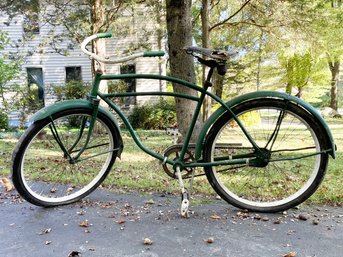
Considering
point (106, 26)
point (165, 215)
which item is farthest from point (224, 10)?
point (165, 215)

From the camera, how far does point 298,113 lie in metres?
2.26

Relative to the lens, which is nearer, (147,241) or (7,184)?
(147,241)

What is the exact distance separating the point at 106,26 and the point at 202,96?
7669 mm

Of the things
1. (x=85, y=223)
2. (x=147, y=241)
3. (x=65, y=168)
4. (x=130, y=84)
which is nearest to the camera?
(x=147, y=241)

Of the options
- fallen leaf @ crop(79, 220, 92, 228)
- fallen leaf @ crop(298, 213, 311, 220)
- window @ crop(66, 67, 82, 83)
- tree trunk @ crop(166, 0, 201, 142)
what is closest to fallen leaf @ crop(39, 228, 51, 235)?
fallen leaf @ crop(79, 220, 92, 228)

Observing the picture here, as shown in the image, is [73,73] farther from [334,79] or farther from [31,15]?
[334,79]

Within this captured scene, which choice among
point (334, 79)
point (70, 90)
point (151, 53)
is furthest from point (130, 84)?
point (334, 79)

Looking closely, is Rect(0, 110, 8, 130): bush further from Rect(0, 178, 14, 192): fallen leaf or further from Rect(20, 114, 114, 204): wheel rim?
Rect(0, 178, 14, 192): fallen leaf

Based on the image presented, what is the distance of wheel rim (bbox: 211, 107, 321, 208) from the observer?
7.68 feet

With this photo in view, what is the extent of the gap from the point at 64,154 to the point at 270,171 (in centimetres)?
163

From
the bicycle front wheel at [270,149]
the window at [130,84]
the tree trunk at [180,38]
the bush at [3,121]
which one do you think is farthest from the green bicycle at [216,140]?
the window at [130,84]

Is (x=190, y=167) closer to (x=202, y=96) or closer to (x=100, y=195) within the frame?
(x=202, y=96)

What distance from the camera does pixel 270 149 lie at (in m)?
2.36

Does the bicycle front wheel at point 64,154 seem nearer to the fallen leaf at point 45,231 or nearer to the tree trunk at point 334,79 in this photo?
the fallen leaf at point 45,231
